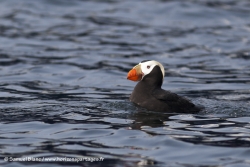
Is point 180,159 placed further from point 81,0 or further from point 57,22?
point 81,0

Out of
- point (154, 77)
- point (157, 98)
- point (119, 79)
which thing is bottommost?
point (119, 79)

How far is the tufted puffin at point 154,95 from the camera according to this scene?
1023 cm

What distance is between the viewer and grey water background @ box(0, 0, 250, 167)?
27.6 feet

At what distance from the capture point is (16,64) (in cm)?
1577

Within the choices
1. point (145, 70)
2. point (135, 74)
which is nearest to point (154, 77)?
point (145, 70)

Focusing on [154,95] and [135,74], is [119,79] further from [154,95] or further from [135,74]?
[154,95]

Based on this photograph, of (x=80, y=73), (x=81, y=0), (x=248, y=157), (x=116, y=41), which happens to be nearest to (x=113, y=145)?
(x=248, y=157)

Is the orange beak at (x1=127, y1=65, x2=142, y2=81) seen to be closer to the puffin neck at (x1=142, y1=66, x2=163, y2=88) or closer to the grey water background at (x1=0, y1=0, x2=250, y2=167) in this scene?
the puffin neck at (x1=142, y1=66, x2=163, y2=88)

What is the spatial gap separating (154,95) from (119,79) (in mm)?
4095

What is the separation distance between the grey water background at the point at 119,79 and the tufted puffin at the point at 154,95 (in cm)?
16

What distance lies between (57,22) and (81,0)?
338cm

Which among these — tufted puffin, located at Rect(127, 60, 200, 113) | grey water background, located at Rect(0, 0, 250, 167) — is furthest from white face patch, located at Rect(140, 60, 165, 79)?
grey water background, located at Rect(0, 0, 250, 167)

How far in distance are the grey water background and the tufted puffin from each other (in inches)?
6.2

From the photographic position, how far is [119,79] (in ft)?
47.3
